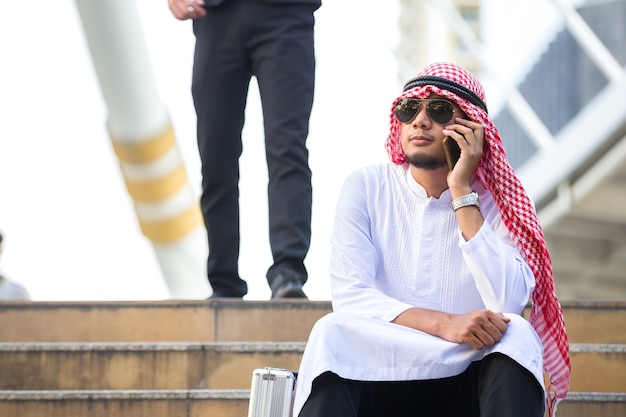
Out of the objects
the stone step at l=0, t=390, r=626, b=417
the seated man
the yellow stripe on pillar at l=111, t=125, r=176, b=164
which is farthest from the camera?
the yellow stripe on pillar at l=111, t=125, r=176, b=164

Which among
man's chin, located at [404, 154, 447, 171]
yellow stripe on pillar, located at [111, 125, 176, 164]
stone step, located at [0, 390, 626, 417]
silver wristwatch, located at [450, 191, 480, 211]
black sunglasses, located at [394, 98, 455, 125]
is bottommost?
stone step, located at [0, 390, 626, 417]

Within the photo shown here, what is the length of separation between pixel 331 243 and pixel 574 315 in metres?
1.31

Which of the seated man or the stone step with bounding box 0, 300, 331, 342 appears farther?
the stone step with bounding box 0, 300, 331, 342

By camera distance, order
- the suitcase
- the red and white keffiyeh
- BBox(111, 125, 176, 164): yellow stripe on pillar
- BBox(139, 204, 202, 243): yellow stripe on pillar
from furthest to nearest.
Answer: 1. BBox(139, 204, 202, 243): yellow stripe on pillar
2. BBox(111, 125, 176, 164): yellow stripe on pillar
3. the red and white keffiyeh
4. the suitcase

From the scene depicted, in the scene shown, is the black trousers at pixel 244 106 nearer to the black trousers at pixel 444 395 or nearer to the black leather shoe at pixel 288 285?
the black leather shoe at pixel 288 285

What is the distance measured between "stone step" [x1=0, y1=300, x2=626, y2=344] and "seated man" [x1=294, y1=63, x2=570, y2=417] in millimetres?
960

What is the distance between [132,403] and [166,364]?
0.92 feet

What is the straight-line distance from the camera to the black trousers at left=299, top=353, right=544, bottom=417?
2836 mm

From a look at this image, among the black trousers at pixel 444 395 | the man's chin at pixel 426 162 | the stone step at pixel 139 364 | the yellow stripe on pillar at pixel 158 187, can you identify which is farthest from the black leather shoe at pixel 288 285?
the yellow stripe on pillar at pixel 158 187

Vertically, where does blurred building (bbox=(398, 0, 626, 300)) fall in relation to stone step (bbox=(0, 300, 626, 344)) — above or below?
above

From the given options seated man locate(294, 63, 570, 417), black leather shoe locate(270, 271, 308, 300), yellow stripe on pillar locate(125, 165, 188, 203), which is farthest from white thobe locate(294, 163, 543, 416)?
yellow stripe on pillar locate(125, 165, 188, 203)

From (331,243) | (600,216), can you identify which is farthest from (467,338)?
(600,216)

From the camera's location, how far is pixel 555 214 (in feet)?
43.2

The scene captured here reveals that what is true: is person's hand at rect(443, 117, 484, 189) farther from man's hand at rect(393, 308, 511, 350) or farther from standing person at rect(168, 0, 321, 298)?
standing person at rect(168, 0, 321, 298)
